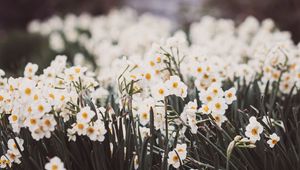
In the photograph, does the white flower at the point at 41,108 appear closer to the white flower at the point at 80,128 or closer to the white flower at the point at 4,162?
the white flower at the point at 80,128

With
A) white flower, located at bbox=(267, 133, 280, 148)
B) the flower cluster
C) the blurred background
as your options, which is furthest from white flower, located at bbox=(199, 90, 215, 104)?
the blurred background

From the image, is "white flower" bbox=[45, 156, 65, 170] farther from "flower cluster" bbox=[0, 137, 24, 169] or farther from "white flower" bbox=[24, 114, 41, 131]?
"flower cluster" bbox=[0, 137, 24, 169]

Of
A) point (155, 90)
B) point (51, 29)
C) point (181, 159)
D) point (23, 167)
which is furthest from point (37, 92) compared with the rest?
point (51, 29)

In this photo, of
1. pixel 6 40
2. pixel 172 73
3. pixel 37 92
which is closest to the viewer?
pixel 37 92

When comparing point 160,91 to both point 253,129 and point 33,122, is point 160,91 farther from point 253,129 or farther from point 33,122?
point 33,122

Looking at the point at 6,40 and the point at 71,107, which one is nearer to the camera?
the point at 71,107

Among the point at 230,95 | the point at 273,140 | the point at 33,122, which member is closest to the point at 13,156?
the point at 33,122

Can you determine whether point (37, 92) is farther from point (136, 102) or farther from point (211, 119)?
point (211, 119)

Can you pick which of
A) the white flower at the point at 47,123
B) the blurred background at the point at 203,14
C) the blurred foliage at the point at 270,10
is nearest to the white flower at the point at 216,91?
the white flower at the point at 47,123

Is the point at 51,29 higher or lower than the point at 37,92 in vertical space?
higher
